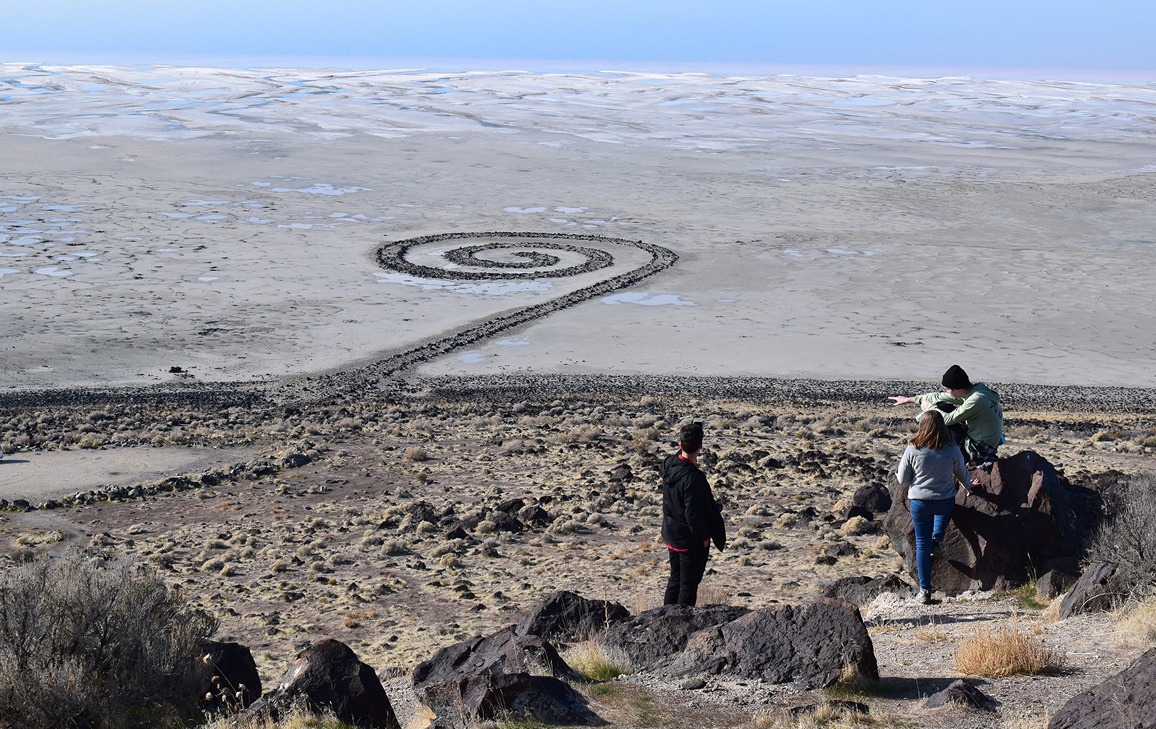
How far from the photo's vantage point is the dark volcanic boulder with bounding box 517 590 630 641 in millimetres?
6125

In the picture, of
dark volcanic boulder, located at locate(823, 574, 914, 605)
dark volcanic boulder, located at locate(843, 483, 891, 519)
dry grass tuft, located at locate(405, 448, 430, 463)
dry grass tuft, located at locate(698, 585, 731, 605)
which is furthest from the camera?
dry grass tuft, located at locate(405, 448, 430, 463)

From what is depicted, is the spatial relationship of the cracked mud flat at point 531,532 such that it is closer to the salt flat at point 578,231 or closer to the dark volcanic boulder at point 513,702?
the dark volcanic boulder at point 513,702

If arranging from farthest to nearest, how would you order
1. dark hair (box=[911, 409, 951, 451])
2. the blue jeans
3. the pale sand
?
the pale sand → the blue jeans → dark hair (box=[911, 409, 951, 451])

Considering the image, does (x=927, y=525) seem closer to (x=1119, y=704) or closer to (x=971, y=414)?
(x=971, y=414)

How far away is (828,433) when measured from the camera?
14.4 metres

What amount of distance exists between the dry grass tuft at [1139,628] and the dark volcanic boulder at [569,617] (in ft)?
8.66

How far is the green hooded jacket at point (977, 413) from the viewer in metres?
6.33

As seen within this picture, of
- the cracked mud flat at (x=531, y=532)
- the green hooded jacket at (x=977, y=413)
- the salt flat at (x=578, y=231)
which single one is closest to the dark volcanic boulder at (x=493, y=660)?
the cracked mud flat at (x=531, y=532)

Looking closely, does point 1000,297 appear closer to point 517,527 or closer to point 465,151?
point 517,527

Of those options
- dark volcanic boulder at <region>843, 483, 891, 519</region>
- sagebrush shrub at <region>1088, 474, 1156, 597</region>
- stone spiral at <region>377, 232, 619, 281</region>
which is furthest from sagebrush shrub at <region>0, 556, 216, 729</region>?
stone spiral at <region>377, 232, 619, 281</region>

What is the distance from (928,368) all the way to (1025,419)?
442cm

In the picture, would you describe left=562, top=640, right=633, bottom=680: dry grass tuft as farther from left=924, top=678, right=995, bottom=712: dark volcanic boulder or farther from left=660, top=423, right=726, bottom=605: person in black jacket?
left=924, top=678, right=995, bottom=712: dark volcanic boulder

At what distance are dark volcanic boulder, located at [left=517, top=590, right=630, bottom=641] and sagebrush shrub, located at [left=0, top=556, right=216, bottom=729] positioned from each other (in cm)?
193

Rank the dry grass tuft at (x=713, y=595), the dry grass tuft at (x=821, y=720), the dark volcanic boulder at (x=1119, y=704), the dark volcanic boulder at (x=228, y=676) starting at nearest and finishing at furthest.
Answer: the dark volcanic boulder at (x=1119, y=704)
the dry grass tuft at (x=821, y=720)
the dark volcanic boulder at (x=228, y=676)
the dry grass tuft at (x=713, y=595)
